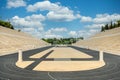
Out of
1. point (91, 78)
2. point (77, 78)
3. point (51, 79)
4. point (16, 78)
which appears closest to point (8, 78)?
point (16, 78)

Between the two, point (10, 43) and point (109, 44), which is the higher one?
point (10, 43)

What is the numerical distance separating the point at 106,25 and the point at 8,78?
447ft

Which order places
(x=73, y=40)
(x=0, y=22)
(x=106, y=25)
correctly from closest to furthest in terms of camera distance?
(x=0, y=22), (x=106, y=25), (x=73, y=40)

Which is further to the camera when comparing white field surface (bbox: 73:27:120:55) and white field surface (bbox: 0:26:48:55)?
white field surface (bbox: 73:27:120:55)

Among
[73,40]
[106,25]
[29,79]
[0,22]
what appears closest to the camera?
[29,79]

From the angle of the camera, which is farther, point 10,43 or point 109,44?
point 109,44

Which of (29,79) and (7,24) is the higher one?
(7,24)

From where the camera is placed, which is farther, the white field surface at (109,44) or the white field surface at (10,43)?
the white field surface at (109,44)

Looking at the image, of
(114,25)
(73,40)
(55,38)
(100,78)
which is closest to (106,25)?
(114,25)

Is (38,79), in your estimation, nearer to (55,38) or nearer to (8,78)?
(8,78)

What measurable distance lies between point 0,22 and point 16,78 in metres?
117

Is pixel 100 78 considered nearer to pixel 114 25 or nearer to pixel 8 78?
pixel 8 78

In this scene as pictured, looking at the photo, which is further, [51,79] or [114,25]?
[114,25]

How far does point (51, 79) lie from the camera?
39.8 feet
